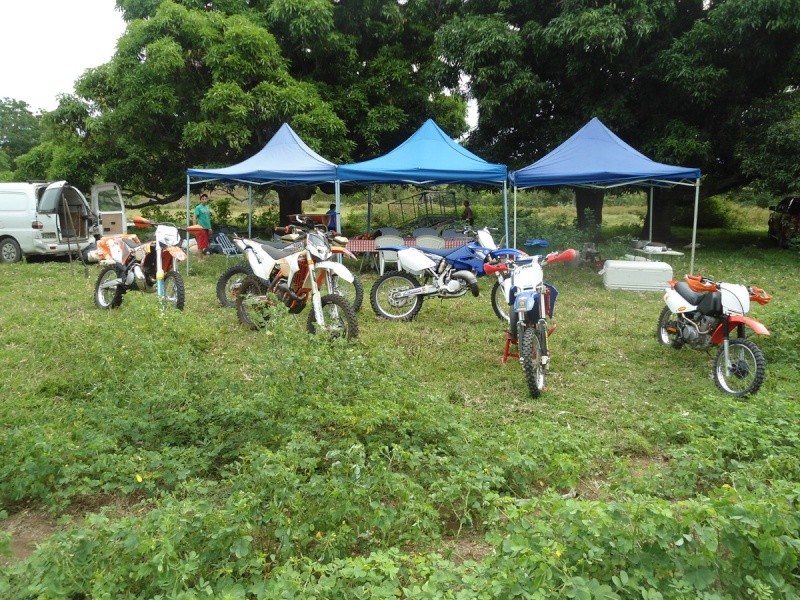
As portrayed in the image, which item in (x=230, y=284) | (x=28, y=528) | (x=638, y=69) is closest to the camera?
(x=28, y=528)

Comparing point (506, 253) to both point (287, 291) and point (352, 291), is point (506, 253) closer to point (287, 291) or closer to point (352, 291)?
point (287, 291)

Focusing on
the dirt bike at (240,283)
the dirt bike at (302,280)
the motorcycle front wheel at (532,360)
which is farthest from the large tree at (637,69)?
the motorcycle front wheel at (532,360)

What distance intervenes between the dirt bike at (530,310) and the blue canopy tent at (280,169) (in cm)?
566

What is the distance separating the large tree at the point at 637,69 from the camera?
13141 millimetres

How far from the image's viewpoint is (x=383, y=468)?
308cm

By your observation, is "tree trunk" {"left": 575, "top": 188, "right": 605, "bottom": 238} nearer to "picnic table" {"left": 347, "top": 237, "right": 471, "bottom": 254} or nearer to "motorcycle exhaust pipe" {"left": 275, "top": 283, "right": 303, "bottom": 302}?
"picnic table" {"left": 347, "top": 237, "right": 471, "bottom": 254}

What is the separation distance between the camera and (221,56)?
13977mm

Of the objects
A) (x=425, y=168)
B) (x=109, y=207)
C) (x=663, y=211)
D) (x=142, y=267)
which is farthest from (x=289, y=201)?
(x=142, y=267)

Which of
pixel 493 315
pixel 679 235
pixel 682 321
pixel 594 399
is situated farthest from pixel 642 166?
pixel 679 235

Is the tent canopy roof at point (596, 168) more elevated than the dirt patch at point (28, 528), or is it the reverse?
the tent canopy roof at point (596, 168)

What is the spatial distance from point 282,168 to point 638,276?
6061 mm

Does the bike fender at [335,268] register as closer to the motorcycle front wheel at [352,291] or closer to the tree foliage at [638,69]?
the motorcycle front wheel at [352,291]

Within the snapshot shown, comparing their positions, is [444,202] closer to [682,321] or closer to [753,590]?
[682,321]

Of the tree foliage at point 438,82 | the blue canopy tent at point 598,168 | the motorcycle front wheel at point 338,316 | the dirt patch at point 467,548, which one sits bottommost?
the dirt patch at point 467,548
